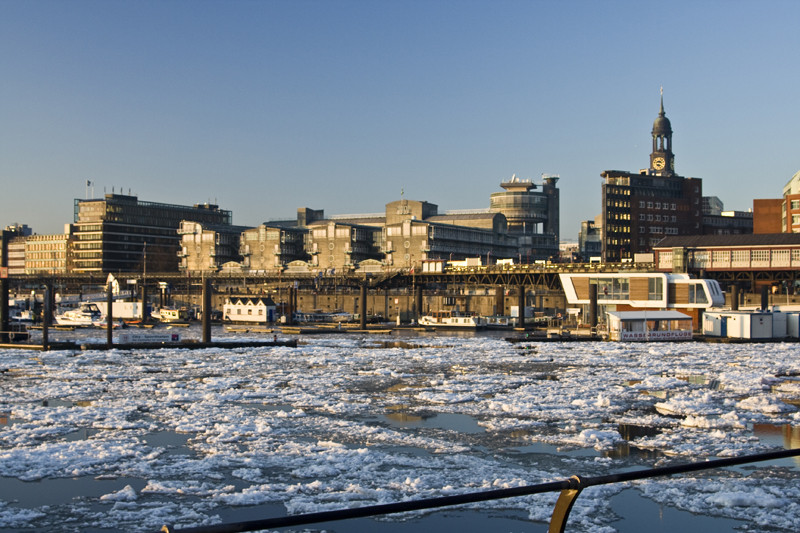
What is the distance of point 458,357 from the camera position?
58.5m

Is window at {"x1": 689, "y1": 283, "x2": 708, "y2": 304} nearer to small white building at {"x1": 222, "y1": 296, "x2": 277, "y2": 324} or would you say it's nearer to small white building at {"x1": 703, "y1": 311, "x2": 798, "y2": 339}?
small white building at {"x1": 703, "y1": 311, "x2": 798, "y2": 339}

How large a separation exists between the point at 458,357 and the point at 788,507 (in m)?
40.5

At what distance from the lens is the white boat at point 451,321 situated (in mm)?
103262

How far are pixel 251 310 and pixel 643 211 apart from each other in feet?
351

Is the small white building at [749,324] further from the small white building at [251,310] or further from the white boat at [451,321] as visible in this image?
the small white building at [251,310]

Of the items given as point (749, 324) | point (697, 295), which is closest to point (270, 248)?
point (697, 295)

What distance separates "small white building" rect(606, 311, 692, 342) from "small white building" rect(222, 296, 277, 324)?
192 ft

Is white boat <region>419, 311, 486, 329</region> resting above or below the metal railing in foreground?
below

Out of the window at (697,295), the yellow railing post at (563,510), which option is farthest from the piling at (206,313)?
the yellow railing post at (563,510)

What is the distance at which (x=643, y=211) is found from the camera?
187m

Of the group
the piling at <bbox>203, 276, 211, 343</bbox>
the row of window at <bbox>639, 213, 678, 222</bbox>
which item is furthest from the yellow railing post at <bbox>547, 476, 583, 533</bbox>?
the row of window at <bbox>639, 213, 678, 222</bbox>

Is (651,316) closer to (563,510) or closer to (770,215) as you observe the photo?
(563,510)

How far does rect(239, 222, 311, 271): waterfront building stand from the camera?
623 ft

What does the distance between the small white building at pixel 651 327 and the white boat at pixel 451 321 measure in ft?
97.0
